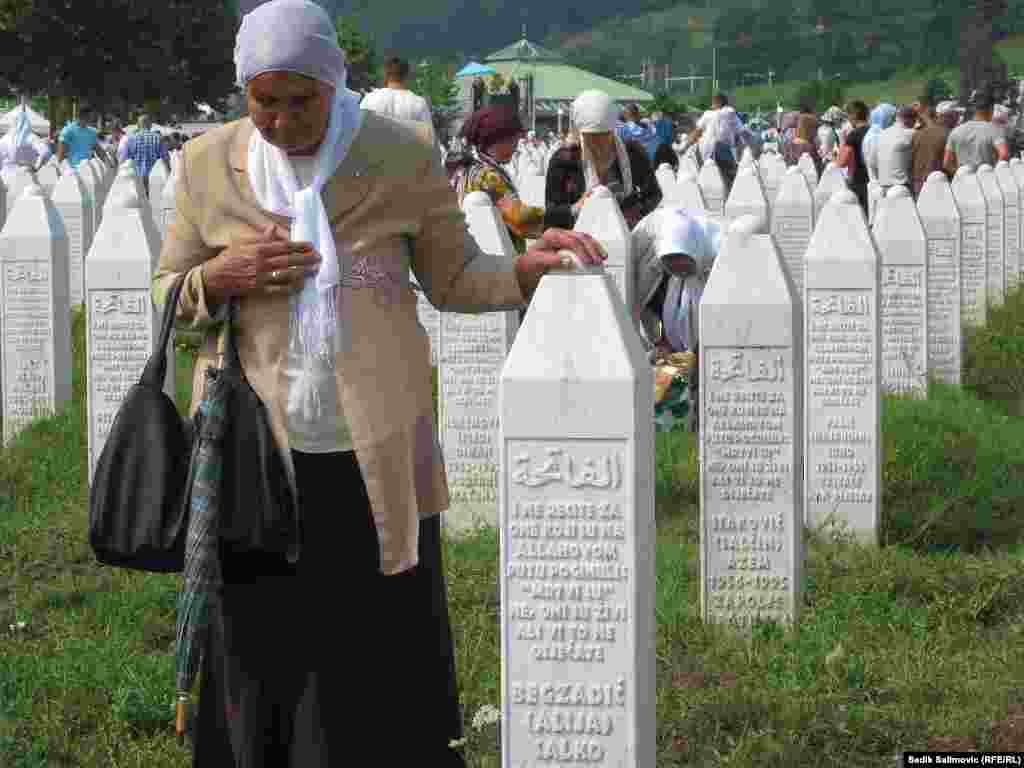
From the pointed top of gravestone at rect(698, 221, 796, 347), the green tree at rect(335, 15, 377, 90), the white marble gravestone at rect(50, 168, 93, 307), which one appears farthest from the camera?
the green tree at rect(335, 15, 377, 90)

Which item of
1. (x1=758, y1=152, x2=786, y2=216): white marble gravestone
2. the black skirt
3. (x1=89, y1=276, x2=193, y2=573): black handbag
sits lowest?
the black skirt

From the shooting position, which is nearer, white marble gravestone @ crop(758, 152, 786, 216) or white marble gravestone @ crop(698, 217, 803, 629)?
white marble gravestone @ crop(698, 217, 803, 629)

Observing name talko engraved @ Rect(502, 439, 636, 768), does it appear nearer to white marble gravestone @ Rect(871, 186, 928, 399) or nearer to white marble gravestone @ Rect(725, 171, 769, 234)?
white marble gravestone @ Rect(871, 186, 928, 399)

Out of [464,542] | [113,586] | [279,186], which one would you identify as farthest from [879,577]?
[279,186]

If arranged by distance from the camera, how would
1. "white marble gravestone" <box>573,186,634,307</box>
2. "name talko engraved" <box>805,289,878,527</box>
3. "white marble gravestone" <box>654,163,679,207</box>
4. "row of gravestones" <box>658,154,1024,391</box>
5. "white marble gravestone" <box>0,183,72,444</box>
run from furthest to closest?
"white marble gravestone" <box>654,163,679,207</box>, "row of gravestones" <box>658,154,1024,391</box>, "white marble gravestone" <box>0,183,72,444</box>, "white marble gravestone" <box>573,186,634,307</box>, "name talko engraved" <box>805,289,878,527</box>

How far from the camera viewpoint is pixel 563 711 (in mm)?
5145

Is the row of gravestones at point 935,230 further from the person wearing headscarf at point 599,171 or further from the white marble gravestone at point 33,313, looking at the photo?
the white marble gravestone at point 33,313

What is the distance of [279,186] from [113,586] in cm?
386

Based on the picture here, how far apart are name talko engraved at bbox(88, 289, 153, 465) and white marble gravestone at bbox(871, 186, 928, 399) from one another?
4.23m

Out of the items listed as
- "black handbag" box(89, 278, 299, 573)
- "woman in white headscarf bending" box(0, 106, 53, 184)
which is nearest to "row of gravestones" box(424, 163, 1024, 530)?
"black handbag" box(89, 278, 299, 573)

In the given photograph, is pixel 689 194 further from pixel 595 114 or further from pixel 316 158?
pixel 316 158

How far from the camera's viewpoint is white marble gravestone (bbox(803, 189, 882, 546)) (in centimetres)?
908

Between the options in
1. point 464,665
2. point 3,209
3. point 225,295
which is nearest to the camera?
point 225,295

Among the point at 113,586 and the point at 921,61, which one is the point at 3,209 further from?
the point at 921,61
